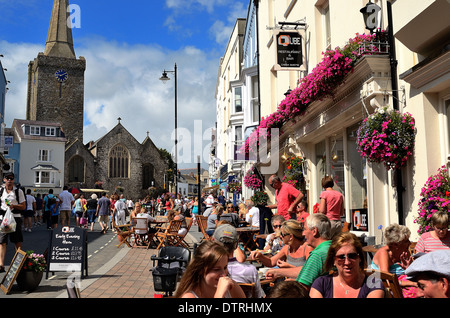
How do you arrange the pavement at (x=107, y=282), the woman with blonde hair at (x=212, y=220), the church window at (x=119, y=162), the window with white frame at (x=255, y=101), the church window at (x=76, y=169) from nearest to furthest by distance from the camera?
the pavement at (x=107, y=282), the woman with blonde hair at (x=212, y=220), the window with white frame at (x=255, y=101), the church window at (x=76, y=169), the church window at (x=119, y=162)

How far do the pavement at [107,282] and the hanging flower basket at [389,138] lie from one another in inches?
143

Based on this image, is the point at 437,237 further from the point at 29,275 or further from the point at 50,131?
the point at 50,131

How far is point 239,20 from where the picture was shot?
32.8 m

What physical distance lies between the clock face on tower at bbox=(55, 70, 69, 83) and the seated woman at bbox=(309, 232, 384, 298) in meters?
72.2

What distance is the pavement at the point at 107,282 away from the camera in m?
6.45

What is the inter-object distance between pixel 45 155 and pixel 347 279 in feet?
189

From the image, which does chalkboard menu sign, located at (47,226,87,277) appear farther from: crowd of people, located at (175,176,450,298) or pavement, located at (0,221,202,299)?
crowd of people, located at (175,176,450,298)

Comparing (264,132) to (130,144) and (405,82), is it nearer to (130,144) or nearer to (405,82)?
(405,82)

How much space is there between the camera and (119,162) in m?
67.8

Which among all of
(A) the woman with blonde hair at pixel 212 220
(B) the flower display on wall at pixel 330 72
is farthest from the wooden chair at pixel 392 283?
(A) the woman with blonde hair at pixel 212 220

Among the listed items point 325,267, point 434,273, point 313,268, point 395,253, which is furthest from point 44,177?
point 434,273

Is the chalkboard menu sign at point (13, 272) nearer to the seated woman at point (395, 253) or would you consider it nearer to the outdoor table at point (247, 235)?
the seated woman at point (395, 253)

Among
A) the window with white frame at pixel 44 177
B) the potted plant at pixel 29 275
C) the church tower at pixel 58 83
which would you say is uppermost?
the church tower at pixel 58 83
